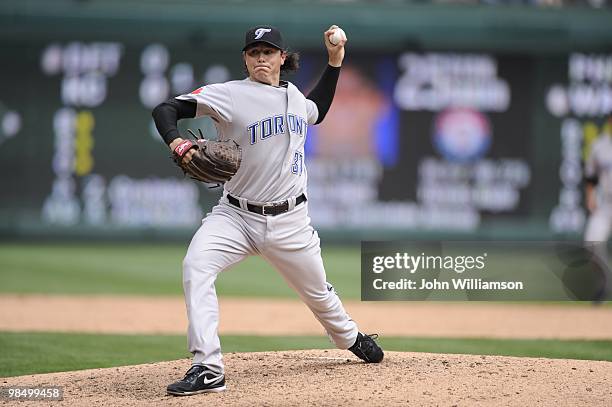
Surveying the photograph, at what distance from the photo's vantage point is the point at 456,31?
43.7 feet

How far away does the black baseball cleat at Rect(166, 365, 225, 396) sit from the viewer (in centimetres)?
444

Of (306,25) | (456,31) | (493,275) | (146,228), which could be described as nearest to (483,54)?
(456,31)

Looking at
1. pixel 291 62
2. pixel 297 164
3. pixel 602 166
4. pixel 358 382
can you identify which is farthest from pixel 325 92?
pixel 602 166

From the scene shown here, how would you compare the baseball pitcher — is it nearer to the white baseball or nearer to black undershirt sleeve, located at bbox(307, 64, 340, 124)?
the white baseball

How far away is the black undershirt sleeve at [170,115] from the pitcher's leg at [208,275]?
1.53ft

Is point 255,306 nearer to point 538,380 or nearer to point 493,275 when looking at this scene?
point 493,275

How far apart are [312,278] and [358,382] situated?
0.51m

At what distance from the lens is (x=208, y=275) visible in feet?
15.0

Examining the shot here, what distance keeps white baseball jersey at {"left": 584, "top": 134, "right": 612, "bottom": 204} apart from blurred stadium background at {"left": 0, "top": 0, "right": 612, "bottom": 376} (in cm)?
277

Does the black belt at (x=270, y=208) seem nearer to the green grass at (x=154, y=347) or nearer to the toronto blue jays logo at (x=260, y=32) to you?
the toronto blue jays logo at (x=260, y=32)

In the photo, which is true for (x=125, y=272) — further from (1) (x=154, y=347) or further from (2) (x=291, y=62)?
(2) (x=291, y=62)

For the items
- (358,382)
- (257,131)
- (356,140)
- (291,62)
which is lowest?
(358,382)

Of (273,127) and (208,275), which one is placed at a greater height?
(273,127)

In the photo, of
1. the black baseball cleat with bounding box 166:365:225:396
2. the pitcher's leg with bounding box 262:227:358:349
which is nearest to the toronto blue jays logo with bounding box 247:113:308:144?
the pitcher's leg with bounding box 262:227:358:349
